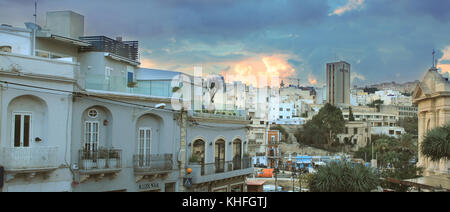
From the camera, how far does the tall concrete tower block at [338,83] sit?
17362cm

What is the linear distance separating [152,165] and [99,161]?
3236mm

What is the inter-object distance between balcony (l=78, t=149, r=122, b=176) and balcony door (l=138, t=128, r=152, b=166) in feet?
5.08

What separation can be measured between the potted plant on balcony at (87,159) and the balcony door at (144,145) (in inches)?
113

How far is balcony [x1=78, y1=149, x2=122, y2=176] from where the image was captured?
19.4m

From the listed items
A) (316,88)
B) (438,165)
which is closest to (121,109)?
(438,165)

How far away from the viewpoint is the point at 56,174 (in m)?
18.6

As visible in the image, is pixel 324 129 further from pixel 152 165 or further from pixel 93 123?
pixel 93 123

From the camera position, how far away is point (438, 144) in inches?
845

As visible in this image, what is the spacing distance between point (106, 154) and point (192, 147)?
6.34 meters

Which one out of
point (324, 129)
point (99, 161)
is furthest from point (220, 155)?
point (324, 129)

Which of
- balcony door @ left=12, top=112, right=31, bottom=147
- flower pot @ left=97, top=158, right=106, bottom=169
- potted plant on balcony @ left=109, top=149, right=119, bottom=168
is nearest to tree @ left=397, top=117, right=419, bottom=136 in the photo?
potted plant on balcony @ left=109, top=149, right=119, bottom=168

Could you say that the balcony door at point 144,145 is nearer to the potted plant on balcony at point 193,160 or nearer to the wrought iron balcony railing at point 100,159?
the wrought iron balcony railing at point 100,159

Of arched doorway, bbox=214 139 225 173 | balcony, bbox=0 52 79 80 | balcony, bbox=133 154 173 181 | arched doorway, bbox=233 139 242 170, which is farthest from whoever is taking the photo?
arched doorway, bbox=233 139 242 170

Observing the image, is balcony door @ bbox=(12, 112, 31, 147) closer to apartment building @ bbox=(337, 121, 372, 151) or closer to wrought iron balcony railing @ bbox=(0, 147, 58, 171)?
wrought iron balcony railing @ bbox=(0, 147, 58, 171)
